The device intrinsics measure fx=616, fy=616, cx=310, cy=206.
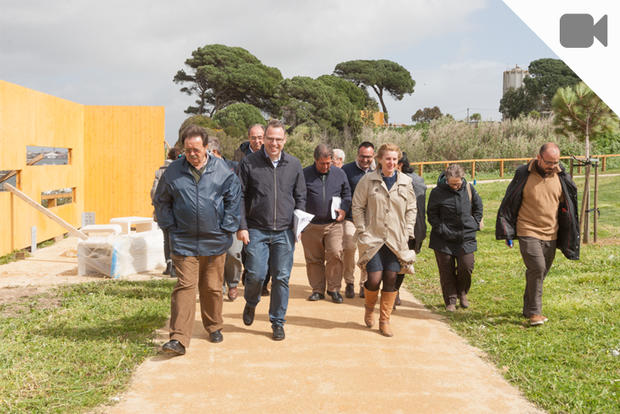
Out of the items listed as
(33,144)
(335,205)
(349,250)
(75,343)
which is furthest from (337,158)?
(33,144)

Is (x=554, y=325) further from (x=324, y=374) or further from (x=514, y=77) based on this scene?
(x=514, y=77)

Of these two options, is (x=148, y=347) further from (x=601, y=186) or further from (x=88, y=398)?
(x=601, y=186)

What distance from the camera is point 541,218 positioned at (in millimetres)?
6027

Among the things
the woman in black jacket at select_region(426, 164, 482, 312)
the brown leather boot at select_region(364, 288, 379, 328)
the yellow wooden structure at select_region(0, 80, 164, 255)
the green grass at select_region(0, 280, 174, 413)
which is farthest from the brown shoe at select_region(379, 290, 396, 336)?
the yellow wooden structure at select_region(0, 80, 164, 255)

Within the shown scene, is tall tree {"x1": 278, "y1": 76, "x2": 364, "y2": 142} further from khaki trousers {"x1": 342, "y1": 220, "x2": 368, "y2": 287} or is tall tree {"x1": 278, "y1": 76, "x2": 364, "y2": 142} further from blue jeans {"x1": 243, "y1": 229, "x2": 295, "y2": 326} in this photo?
blue jeans {"x1": 243, "y1": 229, "x2": 295, "y2": 326}

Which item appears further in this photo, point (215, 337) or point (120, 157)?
point (120, 157)

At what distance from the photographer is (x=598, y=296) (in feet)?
23.9

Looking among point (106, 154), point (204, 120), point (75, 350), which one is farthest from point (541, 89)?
point (75, 350)

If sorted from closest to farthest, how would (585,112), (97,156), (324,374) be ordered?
1. (324,374)
2. (585,112)
3. (97,156)

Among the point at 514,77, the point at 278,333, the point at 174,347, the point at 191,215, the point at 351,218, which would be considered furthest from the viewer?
the point at 514,77

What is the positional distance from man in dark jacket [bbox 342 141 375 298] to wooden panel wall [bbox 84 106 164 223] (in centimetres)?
919

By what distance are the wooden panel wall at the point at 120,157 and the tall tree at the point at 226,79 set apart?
3228cm

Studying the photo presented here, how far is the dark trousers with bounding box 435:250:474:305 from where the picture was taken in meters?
6.66

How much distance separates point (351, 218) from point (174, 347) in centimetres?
302
